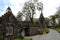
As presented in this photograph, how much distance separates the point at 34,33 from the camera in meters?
44.9

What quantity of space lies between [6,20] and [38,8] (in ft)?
77.9

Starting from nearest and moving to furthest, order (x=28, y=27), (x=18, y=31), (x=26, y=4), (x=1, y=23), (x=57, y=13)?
(x=1, y=23) → (x=18, y=31) → (x=28, y=27) → (x=26, y=4) → (x=57, y=13)

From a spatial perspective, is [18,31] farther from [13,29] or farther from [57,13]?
[57,13]

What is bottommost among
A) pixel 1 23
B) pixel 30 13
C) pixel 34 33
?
pixel 34 33

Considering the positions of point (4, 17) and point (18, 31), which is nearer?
point (4, 17)

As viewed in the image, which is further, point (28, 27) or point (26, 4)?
point (26, 4)

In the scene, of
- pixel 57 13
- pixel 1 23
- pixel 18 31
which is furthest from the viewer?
pixel 57 13

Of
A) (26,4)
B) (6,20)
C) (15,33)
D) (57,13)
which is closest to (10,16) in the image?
(6,20)

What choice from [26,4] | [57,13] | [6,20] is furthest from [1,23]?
[57,13]

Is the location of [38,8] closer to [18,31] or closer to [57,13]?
[18,31]

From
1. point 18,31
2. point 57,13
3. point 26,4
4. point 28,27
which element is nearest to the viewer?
point 18,31

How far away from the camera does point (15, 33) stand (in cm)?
3381

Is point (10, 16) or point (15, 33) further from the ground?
point (10, 16)

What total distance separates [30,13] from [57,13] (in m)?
32.2
